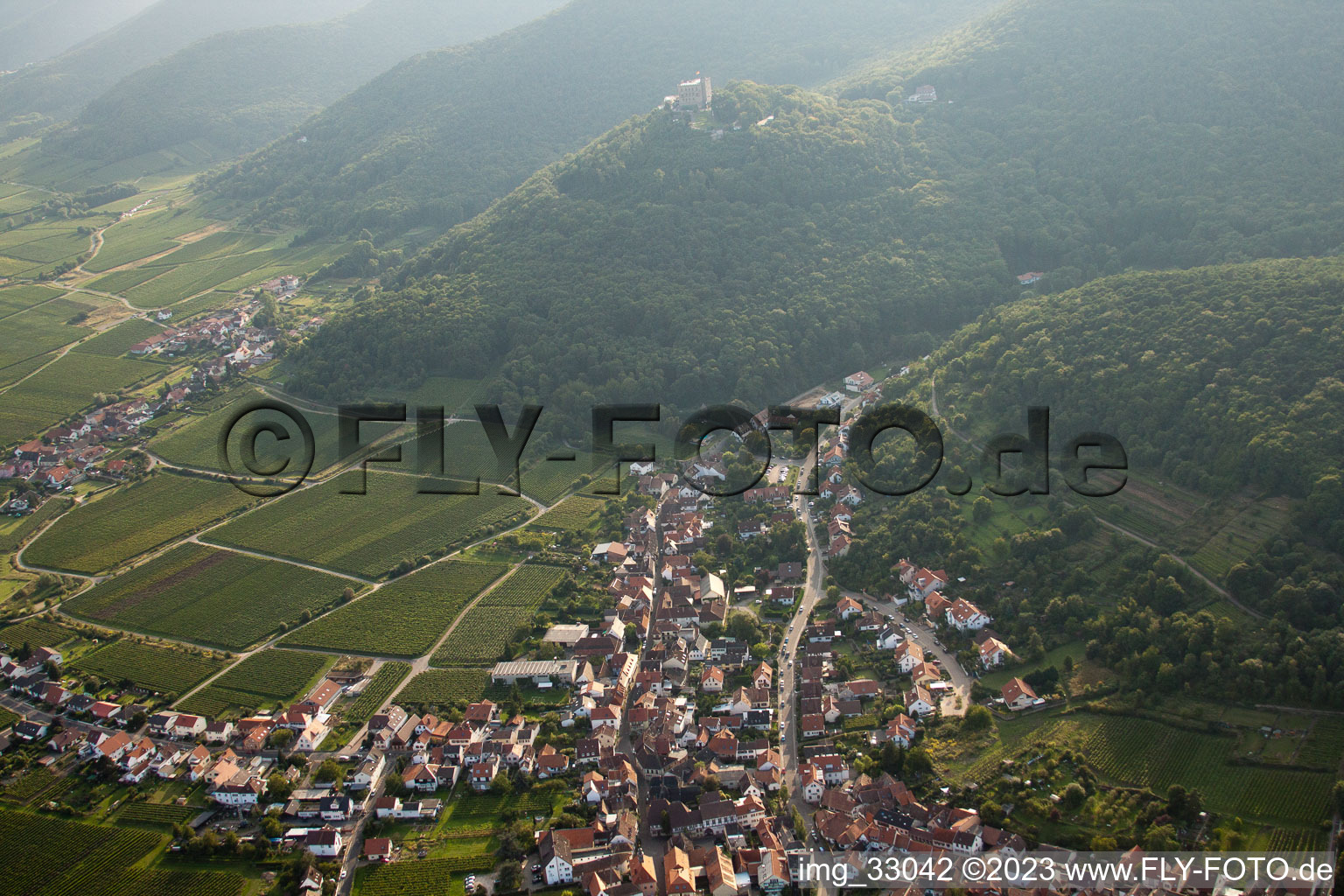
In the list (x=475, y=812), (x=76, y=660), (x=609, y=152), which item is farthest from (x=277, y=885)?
(x=609, y=152)

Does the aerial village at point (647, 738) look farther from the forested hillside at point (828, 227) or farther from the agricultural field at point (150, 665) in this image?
the forested hillside at point (828, 227)

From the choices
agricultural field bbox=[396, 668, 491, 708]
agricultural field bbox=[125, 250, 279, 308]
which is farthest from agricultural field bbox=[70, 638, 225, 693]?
agricultural field bbox=[125, 250, 279, 308]

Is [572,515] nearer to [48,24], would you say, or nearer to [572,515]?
[572,515]

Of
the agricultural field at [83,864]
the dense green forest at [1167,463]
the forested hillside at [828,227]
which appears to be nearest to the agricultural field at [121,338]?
the forested hillside at [828,227]

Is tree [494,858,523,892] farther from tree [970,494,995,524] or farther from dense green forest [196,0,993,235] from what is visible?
dense green forest [196,0,993,235]

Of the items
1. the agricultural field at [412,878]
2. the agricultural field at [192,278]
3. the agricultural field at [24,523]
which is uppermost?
the agricultural field at [192,278]

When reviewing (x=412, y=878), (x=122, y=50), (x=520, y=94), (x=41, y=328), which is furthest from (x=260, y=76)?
(x=412, y=878)

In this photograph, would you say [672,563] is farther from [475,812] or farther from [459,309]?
[459,309]
